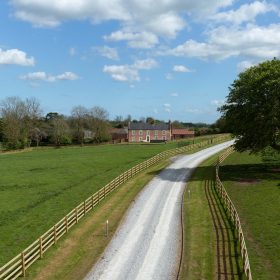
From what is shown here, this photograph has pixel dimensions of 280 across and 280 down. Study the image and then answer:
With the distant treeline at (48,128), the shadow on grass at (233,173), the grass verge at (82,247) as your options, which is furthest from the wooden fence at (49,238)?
the distant treeline at (48,128)

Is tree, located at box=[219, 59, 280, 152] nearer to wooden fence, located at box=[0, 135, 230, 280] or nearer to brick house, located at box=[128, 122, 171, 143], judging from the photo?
wooden fence, located at box=[0, 135, 230, 280]

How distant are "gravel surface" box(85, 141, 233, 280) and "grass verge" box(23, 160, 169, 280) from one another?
654mm

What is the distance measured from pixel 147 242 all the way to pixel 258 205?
13927 millimetres

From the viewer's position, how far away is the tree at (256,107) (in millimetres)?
48250

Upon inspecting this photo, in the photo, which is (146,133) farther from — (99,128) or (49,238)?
(49,238)

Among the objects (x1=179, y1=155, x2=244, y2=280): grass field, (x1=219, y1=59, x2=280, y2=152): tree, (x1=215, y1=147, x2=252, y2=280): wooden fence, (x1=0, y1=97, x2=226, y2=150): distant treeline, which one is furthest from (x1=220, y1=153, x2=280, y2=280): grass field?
(x1=0, y1=97, x2=226, y2=150): distant treeline

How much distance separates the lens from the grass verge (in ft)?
73.5

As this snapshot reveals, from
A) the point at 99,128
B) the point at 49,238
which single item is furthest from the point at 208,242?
the point at 99,128

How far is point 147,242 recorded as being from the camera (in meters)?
26.4

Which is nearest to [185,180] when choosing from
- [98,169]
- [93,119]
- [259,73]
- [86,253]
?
[259,73]

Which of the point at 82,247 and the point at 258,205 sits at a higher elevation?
the point at 258,205

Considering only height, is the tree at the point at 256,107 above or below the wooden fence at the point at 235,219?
above

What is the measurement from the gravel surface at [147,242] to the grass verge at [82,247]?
0.65m

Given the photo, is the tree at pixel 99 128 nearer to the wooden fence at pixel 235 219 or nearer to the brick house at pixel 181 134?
the brick house at pixel 181 134
